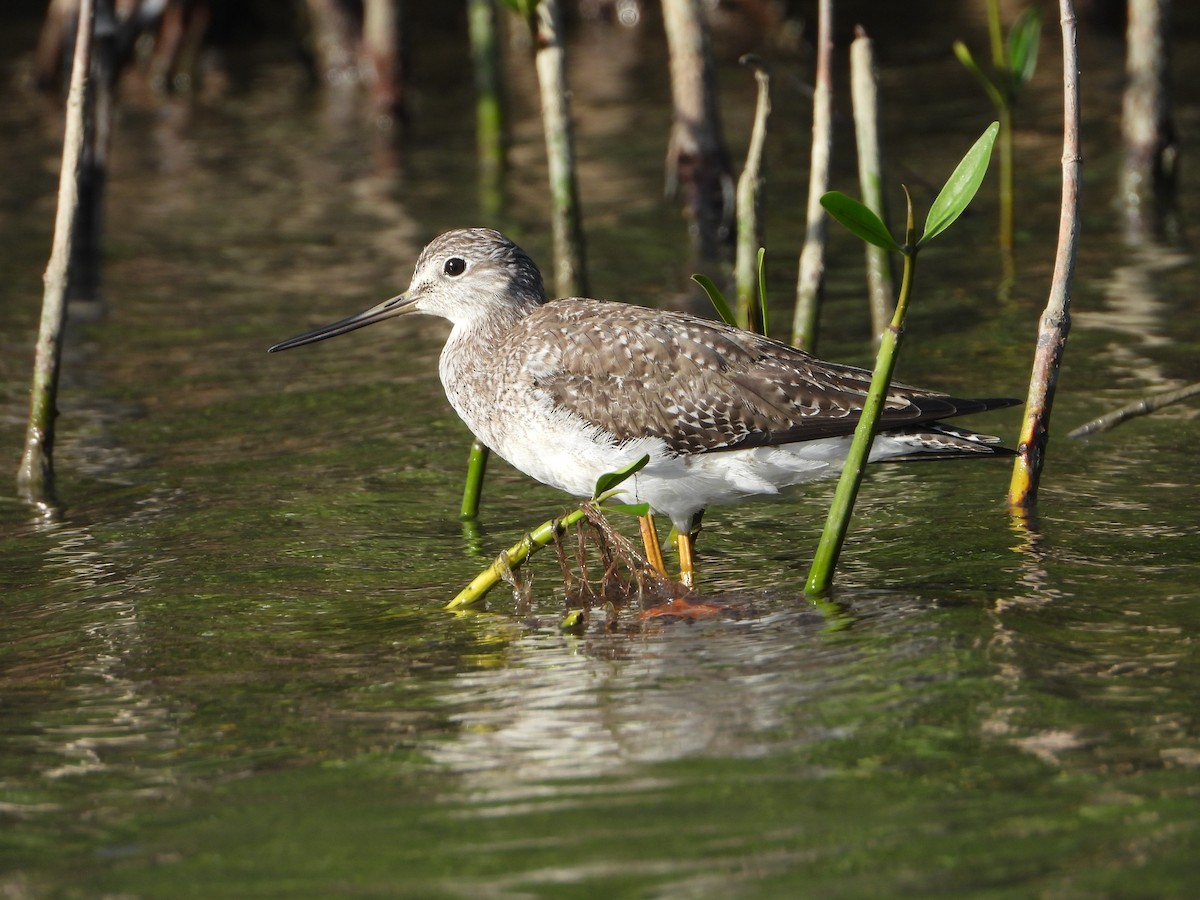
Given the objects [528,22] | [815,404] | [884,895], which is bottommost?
[884,895]

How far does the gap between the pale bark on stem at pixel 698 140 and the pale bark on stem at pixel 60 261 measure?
18.2ft

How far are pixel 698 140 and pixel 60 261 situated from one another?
685cm

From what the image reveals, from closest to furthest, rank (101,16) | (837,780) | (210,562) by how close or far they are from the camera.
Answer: (837,780) → (210,562) → (101,16)

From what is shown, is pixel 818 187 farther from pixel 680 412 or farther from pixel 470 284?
pixel 680 412

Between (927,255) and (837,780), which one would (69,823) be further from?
(927,255)

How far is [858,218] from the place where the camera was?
618 cm

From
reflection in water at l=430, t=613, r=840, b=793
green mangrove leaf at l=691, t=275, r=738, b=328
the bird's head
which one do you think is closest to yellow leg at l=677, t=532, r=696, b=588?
reflection in water at l=430, t=613, r=840, b=793

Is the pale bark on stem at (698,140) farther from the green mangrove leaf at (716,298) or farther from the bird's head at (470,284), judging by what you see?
the green mangrove leaf at (716,298)

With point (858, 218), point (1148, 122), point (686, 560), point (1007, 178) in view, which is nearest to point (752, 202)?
point (686, 560)

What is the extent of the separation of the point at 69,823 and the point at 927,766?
282 cm

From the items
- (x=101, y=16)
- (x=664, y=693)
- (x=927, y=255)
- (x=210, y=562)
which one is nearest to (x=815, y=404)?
(x=664, y=693)

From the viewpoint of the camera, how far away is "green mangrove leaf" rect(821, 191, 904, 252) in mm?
6095

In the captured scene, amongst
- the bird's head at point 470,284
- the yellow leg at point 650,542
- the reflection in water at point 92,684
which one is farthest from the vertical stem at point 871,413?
the bird's head at point 470,284

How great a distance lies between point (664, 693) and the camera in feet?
20.9
